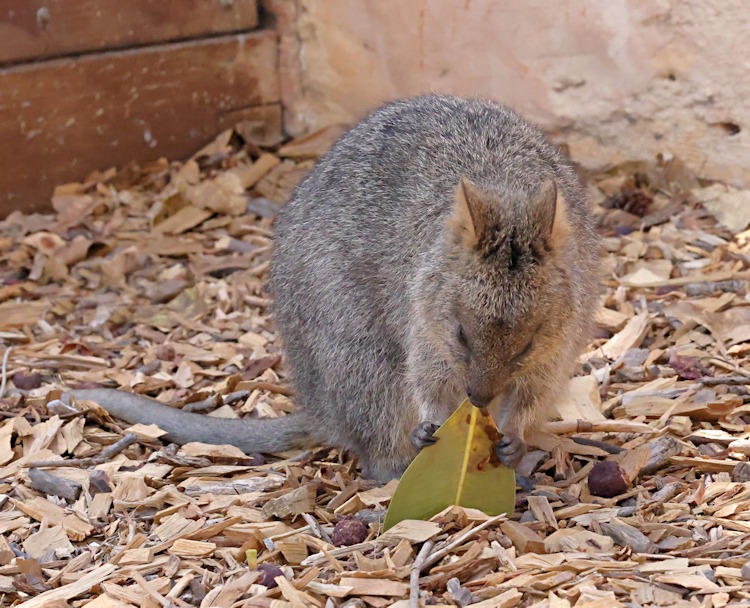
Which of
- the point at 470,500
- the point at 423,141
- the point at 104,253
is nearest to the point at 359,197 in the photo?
the point at 423,141

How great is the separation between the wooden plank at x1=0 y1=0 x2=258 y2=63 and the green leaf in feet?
12.7

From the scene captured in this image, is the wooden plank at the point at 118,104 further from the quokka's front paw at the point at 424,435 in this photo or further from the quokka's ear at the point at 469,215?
the quokka's ear at the point at 469,215

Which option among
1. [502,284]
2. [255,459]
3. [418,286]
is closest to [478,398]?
[502,284]

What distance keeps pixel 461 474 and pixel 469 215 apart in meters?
0.86

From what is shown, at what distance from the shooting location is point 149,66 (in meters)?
6.59

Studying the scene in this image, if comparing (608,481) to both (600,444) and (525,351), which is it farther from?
(525,351)

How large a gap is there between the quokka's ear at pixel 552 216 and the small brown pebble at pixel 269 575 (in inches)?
51.4

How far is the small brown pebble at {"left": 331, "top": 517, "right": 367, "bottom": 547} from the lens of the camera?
343 cm

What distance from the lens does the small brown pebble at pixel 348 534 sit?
3434 mm

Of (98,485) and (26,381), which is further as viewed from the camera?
(26,381)

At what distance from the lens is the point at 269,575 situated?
3236 mm

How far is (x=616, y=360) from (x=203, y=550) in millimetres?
2129

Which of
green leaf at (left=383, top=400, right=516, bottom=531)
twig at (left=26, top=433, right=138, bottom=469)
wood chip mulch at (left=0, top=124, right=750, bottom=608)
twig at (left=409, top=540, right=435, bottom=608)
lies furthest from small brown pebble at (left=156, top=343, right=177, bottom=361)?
twig at (left=409, top=540, right=435, bottom=608)

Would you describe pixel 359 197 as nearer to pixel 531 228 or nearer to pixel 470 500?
pixel 531 228
